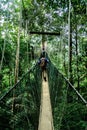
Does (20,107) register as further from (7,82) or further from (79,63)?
(7,82)

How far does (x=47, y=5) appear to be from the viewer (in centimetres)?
699

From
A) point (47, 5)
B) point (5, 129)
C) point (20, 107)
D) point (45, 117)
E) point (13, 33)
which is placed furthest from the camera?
point (13, 33)

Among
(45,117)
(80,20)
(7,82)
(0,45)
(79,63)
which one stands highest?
(80,20)

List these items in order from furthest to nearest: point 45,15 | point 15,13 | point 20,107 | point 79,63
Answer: point 15,13 < point 45,15 < point 79,63 < point 20,107

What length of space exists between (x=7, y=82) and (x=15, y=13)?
3.15m

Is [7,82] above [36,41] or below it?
below

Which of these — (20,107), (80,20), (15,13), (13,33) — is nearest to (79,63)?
(80,20)

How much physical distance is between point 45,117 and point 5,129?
8.11ft

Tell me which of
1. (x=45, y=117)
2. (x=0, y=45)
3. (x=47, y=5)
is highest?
(x=47, y=5)

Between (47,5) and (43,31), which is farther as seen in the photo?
(43,31)

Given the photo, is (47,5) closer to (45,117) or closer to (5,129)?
(45,117)

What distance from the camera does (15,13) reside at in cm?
1062

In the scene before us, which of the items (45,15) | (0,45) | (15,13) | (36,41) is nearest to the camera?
(0,45)

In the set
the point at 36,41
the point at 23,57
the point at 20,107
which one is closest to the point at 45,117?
the point at 20,107
